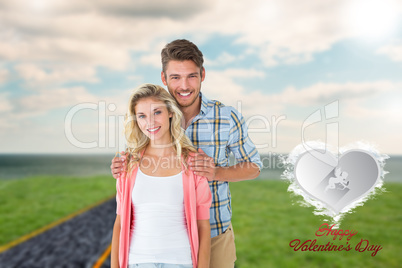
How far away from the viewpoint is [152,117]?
106 inches

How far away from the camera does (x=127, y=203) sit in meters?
2.60

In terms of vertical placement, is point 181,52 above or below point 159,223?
above

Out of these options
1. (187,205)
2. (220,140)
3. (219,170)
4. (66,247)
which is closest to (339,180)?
(220,140)

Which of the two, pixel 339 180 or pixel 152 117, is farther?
pixel 339 180

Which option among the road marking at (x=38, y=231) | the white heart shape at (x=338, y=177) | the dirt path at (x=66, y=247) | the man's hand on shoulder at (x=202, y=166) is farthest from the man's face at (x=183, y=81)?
the road marking at (x=38, y=231)

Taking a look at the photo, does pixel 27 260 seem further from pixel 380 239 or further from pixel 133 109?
pixel 380 239

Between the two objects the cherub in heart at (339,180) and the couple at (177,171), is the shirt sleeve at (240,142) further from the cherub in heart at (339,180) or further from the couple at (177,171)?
the cherub in heart at (339,180)

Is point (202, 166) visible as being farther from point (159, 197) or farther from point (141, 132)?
point (141, 132)

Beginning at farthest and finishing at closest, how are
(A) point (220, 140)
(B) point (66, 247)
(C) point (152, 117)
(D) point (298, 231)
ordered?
(D) point (298, 231) → (B) point (66, 247) → (A) point (220, 140) → (C) point (152, 117)

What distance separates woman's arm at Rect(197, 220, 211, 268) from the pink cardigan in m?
0.04

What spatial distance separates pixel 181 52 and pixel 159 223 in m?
1.46

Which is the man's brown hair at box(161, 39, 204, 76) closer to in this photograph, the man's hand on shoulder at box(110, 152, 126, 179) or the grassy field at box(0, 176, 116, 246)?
the man's hand on shoulder at box(110, 152, 126, 179)

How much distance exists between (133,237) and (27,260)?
20.1 ft

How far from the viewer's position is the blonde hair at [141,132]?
108 inches
